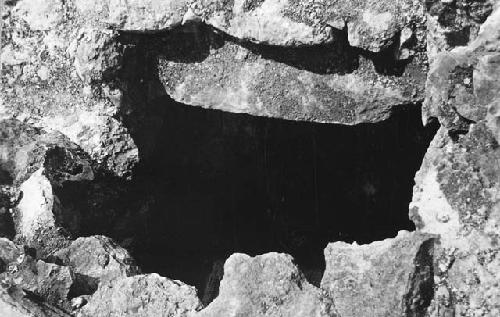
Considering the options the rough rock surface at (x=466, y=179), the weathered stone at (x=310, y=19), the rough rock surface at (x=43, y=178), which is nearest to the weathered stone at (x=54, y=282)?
the rough rock surface at (x=43, y=178)

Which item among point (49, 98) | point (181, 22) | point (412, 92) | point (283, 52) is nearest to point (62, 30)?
point (49, 98)

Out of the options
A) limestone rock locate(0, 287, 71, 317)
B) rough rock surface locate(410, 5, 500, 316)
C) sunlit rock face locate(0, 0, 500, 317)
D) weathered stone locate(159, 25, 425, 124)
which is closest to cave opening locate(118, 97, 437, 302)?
sunlit rock face locate(0, 0, 500, 317)

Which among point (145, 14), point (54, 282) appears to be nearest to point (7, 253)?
point (54, 282)

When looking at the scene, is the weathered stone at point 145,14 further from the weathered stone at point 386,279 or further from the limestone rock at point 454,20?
the weathered stone at point 386,279

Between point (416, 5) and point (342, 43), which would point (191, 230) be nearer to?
point (342, 43)

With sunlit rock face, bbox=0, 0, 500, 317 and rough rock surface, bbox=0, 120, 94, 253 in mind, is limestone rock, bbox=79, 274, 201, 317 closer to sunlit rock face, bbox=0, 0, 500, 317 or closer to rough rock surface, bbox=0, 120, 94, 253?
sunlit rock face, bbox=0, 0, 500, 317

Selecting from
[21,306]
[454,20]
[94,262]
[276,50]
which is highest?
[276,50]

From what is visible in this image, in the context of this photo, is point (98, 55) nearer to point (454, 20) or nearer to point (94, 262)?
point (94, 262)
